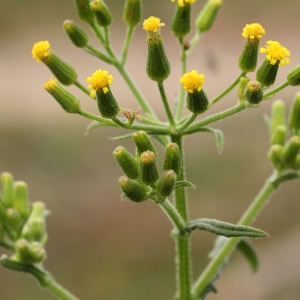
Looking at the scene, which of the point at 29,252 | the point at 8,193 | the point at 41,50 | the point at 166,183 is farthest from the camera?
the point at 8,193

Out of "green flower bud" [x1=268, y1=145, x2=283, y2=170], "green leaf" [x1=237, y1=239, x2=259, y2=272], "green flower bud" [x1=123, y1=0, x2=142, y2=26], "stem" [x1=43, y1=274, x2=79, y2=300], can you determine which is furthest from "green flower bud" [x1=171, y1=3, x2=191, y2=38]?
"stem" [x1=43, y1=274, x2=79, y2=300]

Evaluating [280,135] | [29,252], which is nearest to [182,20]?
[280,135]

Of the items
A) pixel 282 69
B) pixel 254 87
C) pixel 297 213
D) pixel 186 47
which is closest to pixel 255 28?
pixel 254 87

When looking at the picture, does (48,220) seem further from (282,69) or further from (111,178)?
(282,69)

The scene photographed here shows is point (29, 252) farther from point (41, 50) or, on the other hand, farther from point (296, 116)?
point (296, 116)

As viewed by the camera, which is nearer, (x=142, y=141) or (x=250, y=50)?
(x=142, y=141)
